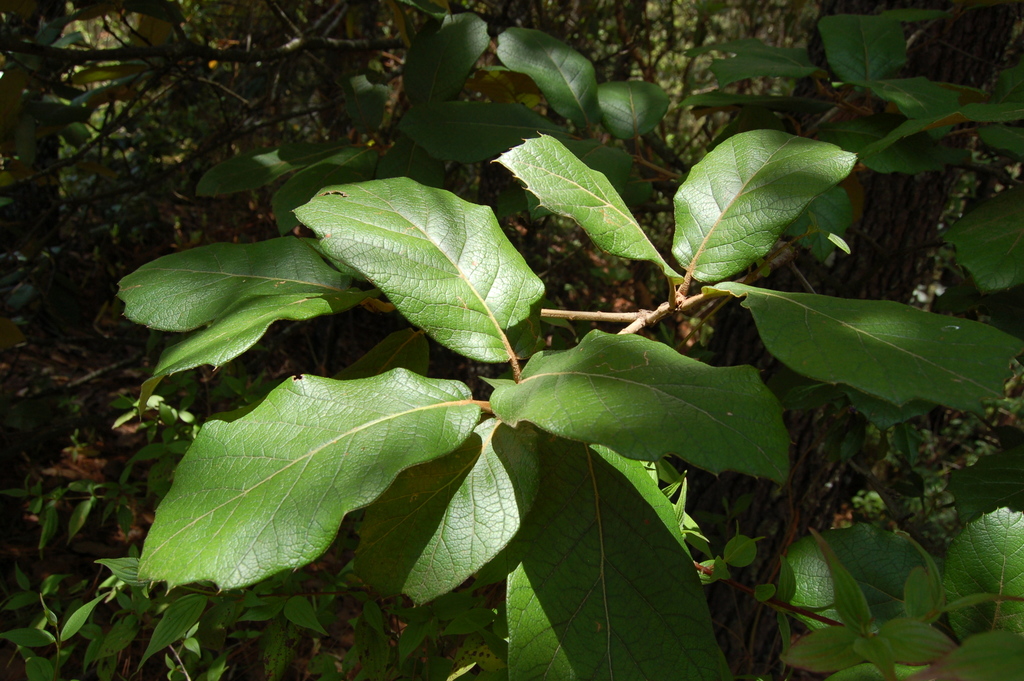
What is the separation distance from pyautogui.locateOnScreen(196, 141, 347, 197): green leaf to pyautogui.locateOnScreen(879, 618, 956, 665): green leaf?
1.46 meters

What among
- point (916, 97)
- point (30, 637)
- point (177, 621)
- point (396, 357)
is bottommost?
point (30, 637)

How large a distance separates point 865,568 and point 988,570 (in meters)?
0.13

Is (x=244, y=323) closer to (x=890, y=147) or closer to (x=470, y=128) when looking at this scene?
(x=470, y=128)

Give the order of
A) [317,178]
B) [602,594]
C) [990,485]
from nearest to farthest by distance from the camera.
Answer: [602,594] < [990,485] < [317,178]

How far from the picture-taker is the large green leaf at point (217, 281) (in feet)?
2.77

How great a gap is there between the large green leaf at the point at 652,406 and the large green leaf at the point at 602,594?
6.5 inches

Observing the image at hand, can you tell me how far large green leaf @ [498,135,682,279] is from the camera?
805 millimetres

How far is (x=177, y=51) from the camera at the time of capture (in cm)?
185

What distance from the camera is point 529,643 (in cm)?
68

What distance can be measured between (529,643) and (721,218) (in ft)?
1.94

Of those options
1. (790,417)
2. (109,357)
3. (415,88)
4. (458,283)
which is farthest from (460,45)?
(109,357)

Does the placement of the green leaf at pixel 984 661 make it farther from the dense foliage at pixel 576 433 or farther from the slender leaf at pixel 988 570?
the slender leaf at pixel 988 570

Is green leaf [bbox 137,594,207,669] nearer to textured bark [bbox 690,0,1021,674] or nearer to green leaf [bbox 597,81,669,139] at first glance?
green leaf [bbox 597,81,669,139]

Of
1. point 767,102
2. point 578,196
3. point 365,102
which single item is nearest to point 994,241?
point 767,102
